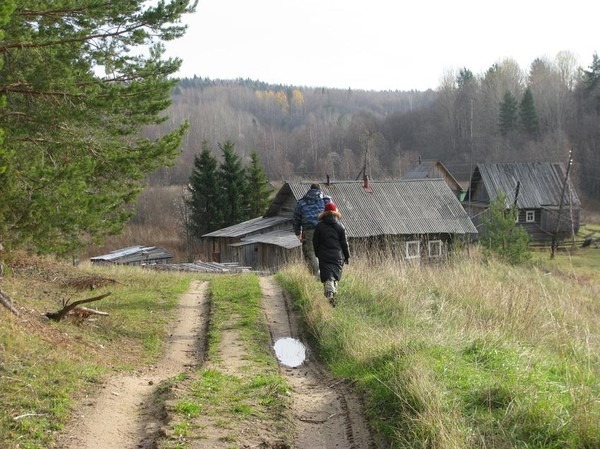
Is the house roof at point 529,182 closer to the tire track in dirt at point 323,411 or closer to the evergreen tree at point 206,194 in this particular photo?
the evergreen tree at point 206,194

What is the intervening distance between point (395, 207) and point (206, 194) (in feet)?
60.6

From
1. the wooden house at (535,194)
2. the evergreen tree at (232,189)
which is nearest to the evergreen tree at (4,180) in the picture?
the evergreen tree at (232,189)

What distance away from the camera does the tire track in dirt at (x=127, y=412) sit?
538 cm

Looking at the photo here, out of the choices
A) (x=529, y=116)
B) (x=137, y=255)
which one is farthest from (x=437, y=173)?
(x=137, y=255)

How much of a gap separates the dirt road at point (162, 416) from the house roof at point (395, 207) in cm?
2584

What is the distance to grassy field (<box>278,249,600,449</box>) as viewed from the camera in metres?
4.70

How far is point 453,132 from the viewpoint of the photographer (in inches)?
3738

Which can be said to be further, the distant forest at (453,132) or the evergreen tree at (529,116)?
the evergreen tree at (529,116)

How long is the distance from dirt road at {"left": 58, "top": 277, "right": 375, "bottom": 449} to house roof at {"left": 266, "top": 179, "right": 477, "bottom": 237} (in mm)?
25844

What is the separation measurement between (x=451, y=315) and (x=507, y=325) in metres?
0.80

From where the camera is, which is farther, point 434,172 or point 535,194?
point 434,172

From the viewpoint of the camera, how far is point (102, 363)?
8.12 m

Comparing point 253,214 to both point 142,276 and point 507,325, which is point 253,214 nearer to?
point 142,276

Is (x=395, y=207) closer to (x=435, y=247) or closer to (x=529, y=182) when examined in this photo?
(x=435, y=247)
